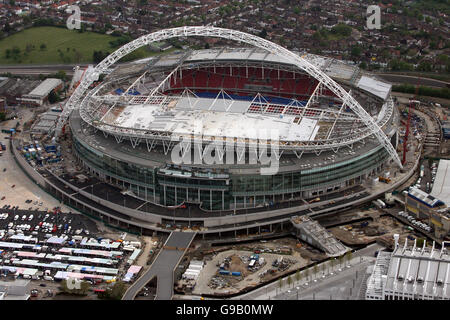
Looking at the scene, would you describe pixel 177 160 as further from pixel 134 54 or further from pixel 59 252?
pixel 134 54

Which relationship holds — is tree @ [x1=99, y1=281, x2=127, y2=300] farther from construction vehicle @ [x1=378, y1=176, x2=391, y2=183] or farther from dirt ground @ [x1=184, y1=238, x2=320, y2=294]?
construction vehicle @ [x1=378, y1=176, x2=391, y2=183]

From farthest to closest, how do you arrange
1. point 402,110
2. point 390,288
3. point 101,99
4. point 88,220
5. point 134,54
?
1. point 134,54
2. point 402,110
3. point 101,99
4. point 88,220
5. point 390,288

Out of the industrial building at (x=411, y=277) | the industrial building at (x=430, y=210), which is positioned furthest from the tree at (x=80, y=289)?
the industrial building at (x=430, y=210)

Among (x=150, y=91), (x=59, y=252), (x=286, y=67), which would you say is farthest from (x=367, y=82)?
(x=59, y=252)

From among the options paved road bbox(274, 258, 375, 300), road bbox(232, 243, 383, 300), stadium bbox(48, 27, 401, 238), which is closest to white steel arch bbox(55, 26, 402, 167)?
stadium bbox(48, 27, 401, 238)

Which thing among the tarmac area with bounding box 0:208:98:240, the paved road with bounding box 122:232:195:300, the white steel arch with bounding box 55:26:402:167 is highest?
the white steel arch with bounding box 55:26:402:167

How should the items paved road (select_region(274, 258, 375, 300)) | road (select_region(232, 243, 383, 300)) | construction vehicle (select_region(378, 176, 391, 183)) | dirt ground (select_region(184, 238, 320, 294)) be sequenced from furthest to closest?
construction vehicle (select_region(378, 176, 391, 183)) → dirt ground (select_region(184, 238, 320, 294)) → road (select_region(232, 243, 383, 300)) → paved road (select_region(274, 258, 375, 300))

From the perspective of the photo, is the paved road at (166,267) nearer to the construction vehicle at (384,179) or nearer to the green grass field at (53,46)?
the construction vehicle at (384,179)
